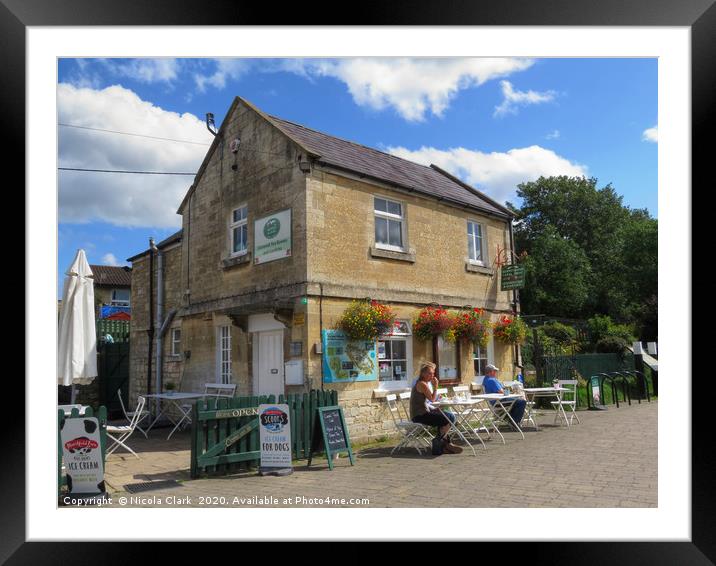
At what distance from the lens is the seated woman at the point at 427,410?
28.9 feet

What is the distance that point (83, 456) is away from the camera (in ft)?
20.9

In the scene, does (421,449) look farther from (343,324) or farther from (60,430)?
(60,430)

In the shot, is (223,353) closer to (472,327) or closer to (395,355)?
(395,355)

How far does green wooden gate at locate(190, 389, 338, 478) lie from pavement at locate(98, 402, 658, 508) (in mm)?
207

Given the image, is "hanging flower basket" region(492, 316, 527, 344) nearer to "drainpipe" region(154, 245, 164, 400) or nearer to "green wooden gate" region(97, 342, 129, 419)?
"drainpipe" region(154, 245, 164, 400)

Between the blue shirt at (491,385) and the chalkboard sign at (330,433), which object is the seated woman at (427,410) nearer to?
the chalkboard sign at (330,433)

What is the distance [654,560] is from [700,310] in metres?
2.27

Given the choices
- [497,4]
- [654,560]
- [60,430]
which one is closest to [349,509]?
[654,560]

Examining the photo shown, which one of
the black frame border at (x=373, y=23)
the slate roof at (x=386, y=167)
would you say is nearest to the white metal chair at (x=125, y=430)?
the black frame border at (x=373, y=23)

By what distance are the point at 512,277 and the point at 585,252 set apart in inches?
953

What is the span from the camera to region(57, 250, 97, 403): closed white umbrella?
793cm

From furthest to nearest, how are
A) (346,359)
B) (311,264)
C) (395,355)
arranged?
(395,355), (346,359), (311,264)

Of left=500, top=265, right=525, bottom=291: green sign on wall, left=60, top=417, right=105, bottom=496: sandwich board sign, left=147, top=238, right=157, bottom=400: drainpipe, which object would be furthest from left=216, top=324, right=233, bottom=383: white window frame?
left=500, top=265, right=525, bottom=291: green sign on wall

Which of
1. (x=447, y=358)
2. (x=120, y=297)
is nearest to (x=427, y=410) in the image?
(x=447, y=358)
